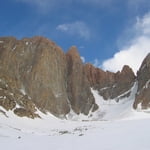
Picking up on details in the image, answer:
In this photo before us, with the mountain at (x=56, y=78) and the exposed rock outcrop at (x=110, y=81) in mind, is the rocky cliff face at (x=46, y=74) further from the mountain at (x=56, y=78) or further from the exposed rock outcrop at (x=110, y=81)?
the exposed rock outcrop at (x=110, y=81)

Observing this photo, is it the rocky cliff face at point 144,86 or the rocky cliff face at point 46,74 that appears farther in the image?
the rocky cliff face at point 144,86

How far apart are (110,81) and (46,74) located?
134 feet

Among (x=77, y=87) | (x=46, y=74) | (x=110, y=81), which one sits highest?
(x=46, y=74)

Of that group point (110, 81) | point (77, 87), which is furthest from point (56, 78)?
point (110, 81)

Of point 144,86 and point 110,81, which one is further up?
point 110,81

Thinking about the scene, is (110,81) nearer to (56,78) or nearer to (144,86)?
(144,86)

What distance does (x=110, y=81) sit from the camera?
5955 inches

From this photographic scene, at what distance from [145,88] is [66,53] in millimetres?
41539

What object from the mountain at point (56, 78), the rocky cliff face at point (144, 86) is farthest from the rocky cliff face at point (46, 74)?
the rocky cliff face at point (144, 86)

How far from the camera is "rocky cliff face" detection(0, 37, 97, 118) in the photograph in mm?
117062

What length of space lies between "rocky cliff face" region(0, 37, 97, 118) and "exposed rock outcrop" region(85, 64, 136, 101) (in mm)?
Answer: 12144

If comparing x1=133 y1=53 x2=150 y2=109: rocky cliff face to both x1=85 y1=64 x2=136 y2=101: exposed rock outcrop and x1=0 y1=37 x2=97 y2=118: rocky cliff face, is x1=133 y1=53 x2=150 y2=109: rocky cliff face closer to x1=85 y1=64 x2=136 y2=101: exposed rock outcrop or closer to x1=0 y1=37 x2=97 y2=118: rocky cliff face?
x1=85 y1=64 x2=136 y2=101: exposed rock outcrop

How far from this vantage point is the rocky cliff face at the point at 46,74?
384ft

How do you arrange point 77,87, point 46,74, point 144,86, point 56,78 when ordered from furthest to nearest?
1. point 77,87
2. point 144,86
3. point 56,78
4. point 46,74
